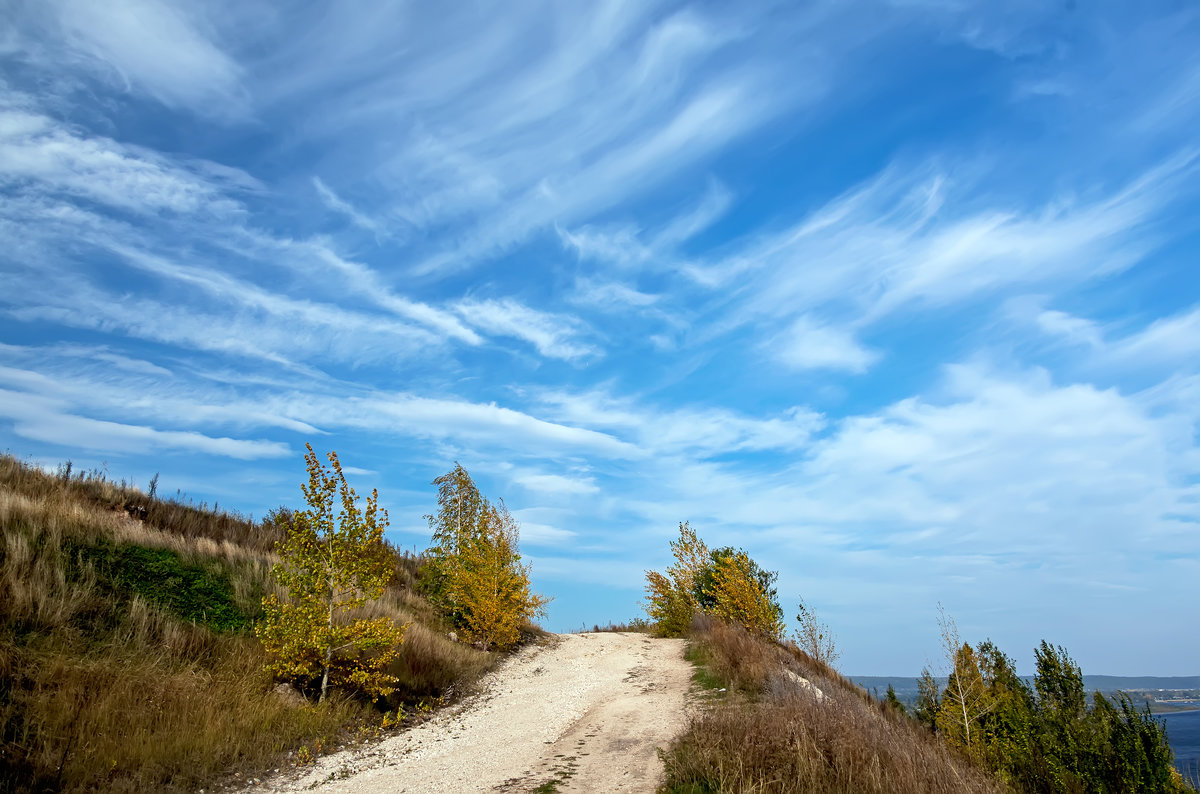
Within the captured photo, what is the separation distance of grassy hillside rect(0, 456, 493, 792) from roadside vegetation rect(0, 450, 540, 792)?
3 cm

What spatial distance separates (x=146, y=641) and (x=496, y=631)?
10.4 metres

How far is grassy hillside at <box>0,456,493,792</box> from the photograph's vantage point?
7.54 m

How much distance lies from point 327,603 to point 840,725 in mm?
9081

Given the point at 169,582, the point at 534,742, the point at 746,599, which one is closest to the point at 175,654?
the point at 169,582

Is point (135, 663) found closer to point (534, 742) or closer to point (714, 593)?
point (534, 742)

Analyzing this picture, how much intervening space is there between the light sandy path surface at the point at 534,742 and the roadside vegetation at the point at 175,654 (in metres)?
0.84

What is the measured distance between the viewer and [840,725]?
7113mm

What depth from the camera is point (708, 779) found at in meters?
6.52

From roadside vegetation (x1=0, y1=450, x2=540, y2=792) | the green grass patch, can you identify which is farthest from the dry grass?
the green grass patch

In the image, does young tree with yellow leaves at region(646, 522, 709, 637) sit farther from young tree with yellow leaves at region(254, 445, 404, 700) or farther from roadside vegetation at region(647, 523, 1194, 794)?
young tree with yellow leaves at region(254, 445, 404, 700)

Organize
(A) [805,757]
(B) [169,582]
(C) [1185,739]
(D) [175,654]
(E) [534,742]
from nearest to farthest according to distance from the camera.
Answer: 1. (A) [805,757]
2. (E) [534,742]
3. (D) [175,654]
4. (B) [169,582]
5. (C) [1185,739]

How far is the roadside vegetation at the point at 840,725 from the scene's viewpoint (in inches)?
247

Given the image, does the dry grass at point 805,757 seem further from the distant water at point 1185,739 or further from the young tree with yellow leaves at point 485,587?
the distant water at point 1185,739

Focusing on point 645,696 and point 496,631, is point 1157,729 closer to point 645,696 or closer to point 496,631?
point 645,696
